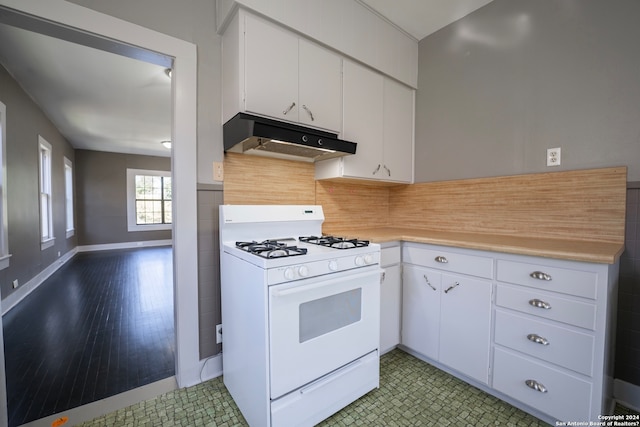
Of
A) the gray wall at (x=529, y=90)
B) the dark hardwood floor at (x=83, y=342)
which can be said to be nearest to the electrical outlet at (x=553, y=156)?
the gray wall at (x=529, y=90)

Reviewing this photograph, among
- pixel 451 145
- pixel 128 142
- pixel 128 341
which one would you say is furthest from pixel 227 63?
pixel 128 142

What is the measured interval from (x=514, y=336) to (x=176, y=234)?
6.63 feet

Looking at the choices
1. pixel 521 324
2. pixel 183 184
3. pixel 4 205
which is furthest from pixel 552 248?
pixel 4 205

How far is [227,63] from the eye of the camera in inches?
65.9

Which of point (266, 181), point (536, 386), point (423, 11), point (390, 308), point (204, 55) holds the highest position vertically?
point (423, 11)

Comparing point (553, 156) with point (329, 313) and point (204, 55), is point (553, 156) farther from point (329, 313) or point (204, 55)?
point (204, 55)

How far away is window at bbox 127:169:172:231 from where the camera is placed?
722 cm

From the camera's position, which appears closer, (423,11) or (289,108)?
(289,108)

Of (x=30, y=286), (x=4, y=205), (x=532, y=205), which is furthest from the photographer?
(x=30, y=286)

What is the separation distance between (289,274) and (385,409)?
1.01 metres

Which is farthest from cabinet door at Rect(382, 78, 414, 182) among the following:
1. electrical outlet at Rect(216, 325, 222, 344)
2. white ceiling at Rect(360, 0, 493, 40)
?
electrical outlet at Rect(216, 325, 222, 344)

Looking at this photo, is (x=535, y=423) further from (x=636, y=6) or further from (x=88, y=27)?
(x=88, y=27)

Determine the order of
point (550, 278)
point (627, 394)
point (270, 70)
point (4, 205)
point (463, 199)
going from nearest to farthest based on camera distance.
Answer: point (550, 278), point (627, 394), point (270, 70), point (463, 199), point (4, 205)

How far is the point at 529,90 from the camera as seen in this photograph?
188 cm
